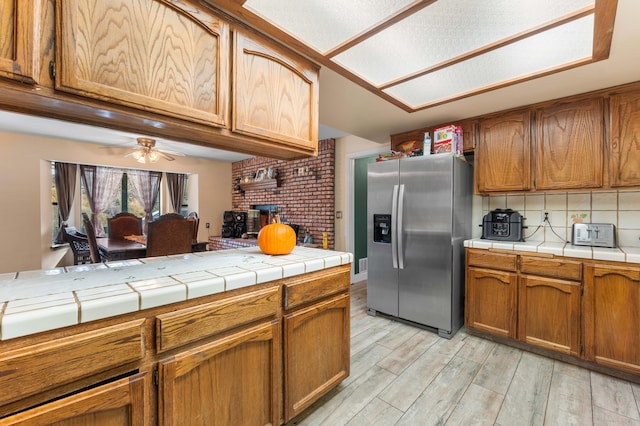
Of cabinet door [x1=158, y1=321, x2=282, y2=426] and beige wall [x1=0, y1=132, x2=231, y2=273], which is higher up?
beige wall [x1=0, y1=132, x2=231, y2=273]

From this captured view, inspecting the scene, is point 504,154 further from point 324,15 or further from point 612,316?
point 324,15

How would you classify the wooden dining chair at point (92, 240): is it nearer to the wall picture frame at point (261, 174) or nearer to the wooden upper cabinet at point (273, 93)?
the wooden upper cabinet at point (273, 93)

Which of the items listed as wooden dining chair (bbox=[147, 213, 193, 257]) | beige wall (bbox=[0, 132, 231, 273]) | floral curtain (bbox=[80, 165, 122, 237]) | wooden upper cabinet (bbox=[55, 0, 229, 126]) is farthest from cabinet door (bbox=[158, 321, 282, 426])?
floral curtain (bbox=[80, 165, 122, 237])

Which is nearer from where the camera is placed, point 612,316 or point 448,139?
point 612,316

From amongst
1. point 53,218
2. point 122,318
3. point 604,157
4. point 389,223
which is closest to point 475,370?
point 389,223

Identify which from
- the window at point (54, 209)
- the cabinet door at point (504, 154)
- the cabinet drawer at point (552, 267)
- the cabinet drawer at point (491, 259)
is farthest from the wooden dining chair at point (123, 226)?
the cabinet drawer at point (552, 267)

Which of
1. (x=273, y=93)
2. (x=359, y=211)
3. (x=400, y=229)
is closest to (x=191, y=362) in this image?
(x=273, y=93)

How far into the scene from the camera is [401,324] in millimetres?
2840

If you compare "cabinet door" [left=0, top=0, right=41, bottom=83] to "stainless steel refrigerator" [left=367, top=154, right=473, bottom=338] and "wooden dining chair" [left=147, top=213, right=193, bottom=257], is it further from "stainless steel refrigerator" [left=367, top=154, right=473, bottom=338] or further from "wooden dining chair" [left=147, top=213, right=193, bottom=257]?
"stainless steel refrigerator" [left=367, top=154, right=473, bottom=338]

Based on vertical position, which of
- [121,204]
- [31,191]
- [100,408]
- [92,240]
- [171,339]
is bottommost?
[100,408]

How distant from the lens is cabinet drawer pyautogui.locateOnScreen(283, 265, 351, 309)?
135 cm

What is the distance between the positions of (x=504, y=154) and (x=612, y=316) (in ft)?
4.91

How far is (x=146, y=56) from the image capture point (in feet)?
3.61

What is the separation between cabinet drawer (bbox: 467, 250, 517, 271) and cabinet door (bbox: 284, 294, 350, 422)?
60.3 inches
